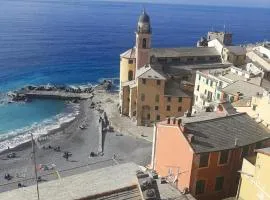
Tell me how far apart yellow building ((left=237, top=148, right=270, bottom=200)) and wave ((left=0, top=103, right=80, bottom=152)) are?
4798cm

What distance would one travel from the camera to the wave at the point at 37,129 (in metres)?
75.6

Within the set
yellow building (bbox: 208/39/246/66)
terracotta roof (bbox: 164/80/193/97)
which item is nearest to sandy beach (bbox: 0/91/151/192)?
terracotta roof (bbox: 164/80/193/97)

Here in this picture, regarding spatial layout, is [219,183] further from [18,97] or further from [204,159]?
[18,97]

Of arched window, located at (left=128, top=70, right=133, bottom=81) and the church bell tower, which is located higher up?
the church bell tower

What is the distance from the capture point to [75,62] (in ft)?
461

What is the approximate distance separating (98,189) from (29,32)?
176 metres

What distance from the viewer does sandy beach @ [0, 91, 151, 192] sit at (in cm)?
6051

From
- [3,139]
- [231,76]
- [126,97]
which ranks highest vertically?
[231,76]

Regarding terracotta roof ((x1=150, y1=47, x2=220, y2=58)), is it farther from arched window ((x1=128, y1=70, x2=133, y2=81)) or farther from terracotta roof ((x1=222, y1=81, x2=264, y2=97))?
terracotta roof ((x1=222, y1=81, x2=264, y2=97))

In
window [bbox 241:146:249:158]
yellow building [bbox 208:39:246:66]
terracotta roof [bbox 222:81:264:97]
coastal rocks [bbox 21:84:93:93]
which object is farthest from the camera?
coastal rocks [bbox 21:84:93:93]

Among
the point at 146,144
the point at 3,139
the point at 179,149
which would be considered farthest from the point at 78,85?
the point at 179,149

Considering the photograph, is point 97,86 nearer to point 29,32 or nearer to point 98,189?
point 98,189

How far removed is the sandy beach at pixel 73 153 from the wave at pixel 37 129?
215 cm

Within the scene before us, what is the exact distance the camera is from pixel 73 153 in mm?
68125
